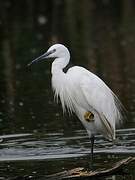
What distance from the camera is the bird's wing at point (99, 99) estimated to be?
1092 cm

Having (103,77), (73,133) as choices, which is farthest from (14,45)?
(73,133)

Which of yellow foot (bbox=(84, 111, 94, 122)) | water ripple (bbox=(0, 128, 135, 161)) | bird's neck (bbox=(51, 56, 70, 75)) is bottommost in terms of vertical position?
water ripple (bbox=(0, 128, 135, 161))

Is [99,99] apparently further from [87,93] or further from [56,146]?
[56,146]

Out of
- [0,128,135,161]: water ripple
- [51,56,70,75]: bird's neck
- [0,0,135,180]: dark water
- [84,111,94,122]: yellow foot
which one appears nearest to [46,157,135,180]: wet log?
[0,0,135,180]: dark water

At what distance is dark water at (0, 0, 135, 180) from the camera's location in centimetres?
1102

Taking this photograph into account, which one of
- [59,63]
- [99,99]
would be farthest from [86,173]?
[59,63]

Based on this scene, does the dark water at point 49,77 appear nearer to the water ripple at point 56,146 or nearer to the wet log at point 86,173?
the water ripple at point 56,146

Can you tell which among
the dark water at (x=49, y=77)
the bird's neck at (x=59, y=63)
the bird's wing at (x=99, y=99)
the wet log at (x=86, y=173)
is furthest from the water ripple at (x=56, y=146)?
the wet log at (x=86, y=173)

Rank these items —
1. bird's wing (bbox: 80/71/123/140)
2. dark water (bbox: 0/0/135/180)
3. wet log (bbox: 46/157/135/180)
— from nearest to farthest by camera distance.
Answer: wet log (bbox: 46/157/135/180) < bird's wing (bbox: 80/71/123/140) < dark water (bbox: 0/0/135/180)

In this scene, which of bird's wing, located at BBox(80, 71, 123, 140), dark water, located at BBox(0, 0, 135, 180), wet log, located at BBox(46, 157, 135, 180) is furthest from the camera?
dark water, located at BBox(0, 0, 135, 180)

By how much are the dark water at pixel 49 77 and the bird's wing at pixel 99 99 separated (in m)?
0.47

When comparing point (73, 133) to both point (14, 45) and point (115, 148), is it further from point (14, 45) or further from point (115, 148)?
point (14, 45)

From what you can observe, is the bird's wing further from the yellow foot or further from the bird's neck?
A: the bird's neck

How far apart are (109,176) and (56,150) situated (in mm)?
1697
